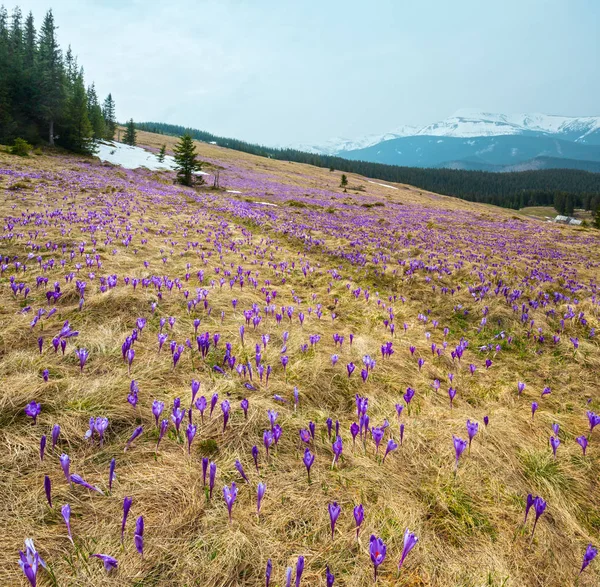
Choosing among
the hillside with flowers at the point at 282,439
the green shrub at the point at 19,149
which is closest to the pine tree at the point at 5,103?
the green shrub at the point at 19,149

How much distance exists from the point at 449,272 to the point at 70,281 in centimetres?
991

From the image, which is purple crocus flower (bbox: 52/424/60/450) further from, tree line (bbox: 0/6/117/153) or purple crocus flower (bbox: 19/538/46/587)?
tree line (bbox: 0/6/117/153)

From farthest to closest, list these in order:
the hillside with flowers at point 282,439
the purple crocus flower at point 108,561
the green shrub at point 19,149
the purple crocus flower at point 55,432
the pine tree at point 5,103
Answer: the pine tree at point 5,103 → the green shrub at point 19,149 → the purple crocus flower at point 55,432 → the hillside with flowers at point 282,439 → the purple crocus flower at point 108,561

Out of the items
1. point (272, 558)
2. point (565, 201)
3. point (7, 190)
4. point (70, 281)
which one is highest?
point (565, 201)

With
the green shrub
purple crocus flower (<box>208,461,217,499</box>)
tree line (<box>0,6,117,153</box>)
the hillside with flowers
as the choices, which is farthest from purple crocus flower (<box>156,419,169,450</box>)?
tree line (<box>0,6,117,153</box>)

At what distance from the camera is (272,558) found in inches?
79.7

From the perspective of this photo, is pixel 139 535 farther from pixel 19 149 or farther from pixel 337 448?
pixel 19 149

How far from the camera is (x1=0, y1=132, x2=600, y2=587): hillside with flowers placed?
2006mm

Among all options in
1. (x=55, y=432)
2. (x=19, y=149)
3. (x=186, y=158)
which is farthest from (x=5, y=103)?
(x=55, y=432)

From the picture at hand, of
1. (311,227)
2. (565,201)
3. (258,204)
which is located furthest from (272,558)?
(565,201)

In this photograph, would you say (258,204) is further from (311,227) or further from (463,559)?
(463,559)

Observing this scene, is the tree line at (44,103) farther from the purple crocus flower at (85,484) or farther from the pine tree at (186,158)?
the purple crocus flower at (85,484)

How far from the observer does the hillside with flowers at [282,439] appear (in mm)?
2006

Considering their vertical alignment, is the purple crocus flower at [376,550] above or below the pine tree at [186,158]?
below
